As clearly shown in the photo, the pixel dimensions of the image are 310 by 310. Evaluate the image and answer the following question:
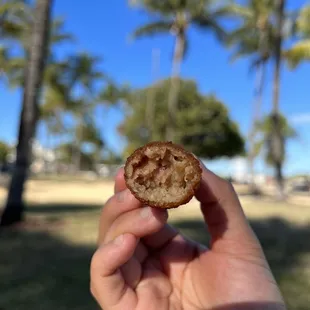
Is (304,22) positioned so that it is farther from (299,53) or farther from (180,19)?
(180,19)

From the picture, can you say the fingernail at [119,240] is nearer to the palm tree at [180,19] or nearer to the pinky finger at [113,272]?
the pinky finger at [113,272]

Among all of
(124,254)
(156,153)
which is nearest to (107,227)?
(124,254)

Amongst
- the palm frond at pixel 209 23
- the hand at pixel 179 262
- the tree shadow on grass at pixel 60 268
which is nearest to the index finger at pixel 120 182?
the hand at pixel 179 262

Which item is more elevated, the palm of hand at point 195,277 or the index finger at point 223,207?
the index finger at point 223,207

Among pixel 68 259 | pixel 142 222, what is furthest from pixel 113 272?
pixel 68 259

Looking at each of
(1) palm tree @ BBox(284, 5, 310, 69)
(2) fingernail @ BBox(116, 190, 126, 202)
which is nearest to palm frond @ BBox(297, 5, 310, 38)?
(1) palm tree @ BBox(284, 5, 310, 69)

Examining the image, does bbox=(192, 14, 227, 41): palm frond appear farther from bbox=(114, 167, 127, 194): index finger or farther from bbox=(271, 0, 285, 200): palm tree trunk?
bbox=(114, 167, 127, 194): index finger

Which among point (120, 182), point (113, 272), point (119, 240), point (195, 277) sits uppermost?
point (120, 182)
